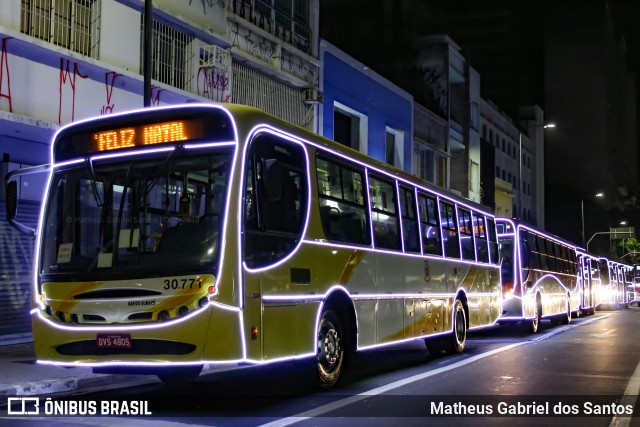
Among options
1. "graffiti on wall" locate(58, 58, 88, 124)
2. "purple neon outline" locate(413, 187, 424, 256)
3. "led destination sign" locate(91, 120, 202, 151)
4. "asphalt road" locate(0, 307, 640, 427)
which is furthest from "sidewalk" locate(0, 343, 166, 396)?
"graffiti on wall" locate(58, 58, 88, 124)

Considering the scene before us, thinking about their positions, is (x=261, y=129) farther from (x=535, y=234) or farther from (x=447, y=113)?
(x=447, y=113)

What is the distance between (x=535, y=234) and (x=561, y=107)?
13365cm

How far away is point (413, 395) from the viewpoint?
9.55 meters

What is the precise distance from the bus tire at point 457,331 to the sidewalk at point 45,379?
610cm

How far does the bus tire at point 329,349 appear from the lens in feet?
31.3

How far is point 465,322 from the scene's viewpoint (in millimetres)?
15602

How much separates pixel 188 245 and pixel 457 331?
28.0 ft

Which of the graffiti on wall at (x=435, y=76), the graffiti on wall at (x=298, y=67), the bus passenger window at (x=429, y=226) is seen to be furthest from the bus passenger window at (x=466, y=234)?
the graffiti on wall at (x=435, y=76)

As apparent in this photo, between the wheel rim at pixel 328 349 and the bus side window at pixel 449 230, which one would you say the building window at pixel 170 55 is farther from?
the wheel rim at pixel 328 349

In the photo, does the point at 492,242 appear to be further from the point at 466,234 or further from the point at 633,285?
the point at 633,285

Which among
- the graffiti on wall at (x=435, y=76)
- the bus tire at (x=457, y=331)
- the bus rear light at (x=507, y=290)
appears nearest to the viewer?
the bus tire at (x=457, y=331)

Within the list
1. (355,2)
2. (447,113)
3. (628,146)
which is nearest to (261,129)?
(447,113)

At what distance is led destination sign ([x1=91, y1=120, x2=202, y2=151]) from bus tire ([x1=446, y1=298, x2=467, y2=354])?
8213mm

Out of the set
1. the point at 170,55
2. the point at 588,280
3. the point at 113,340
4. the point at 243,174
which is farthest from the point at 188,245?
the point at 588,280
